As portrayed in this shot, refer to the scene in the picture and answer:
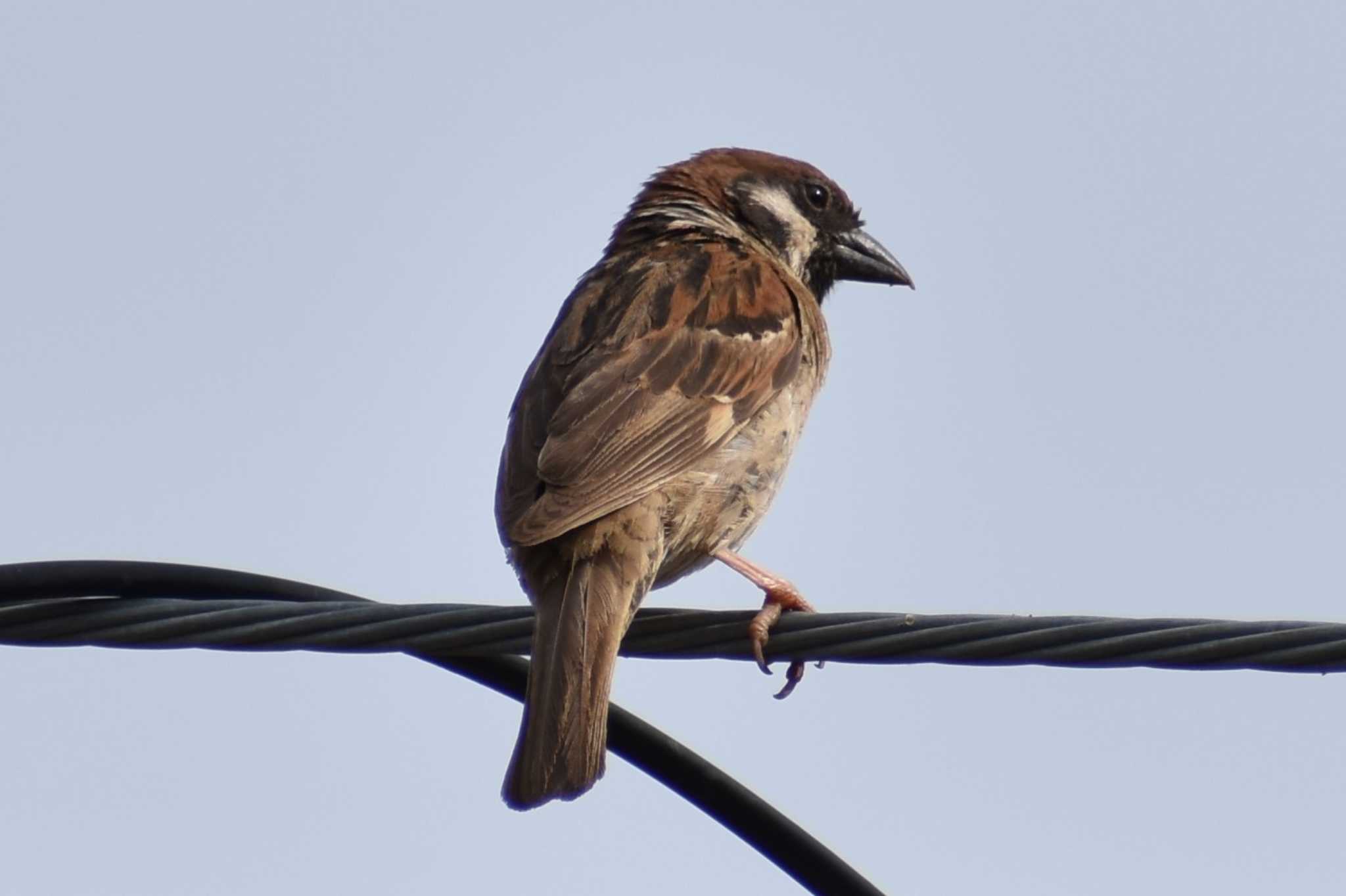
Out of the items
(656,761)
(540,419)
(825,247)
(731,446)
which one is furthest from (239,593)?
(825,247)

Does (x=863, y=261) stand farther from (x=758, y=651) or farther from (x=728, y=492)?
(x=758, y=651)

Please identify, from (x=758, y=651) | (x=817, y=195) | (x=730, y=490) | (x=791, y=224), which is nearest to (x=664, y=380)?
(x=730, y=490)

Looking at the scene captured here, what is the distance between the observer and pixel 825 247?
27.5 feet

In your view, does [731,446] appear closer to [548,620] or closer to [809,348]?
[809,348]

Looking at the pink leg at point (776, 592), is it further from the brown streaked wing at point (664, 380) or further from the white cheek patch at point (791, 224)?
the white cheek patch at point (791, 224)

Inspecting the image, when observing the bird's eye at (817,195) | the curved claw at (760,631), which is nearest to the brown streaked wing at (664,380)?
the curved claw at (760,631)

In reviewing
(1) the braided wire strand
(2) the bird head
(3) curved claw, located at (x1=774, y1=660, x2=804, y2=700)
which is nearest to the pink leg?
(3) curved claw, located at (x1=774, y1=660, x2=804, y2=700)

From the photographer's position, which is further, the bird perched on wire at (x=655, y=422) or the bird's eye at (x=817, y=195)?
Result: the bird's eye at (x=817, y=195)

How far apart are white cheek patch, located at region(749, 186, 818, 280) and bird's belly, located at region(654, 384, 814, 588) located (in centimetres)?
182

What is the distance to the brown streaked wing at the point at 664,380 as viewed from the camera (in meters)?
5.44

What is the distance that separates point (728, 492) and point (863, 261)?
2535 mm

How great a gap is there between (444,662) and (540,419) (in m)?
1.85

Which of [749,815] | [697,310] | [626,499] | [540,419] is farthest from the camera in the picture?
[697,310]

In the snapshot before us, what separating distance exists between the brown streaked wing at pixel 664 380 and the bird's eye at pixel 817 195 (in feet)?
3.30
